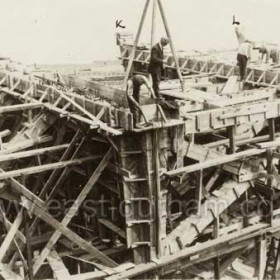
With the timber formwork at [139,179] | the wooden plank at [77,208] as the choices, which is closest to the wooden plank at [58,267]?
the timber formwork at [139,179]

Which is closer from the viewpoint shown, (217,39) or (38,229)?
(38,229)

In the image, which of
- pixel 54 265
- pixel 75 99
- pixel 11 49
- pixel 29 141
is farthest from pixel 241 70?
pixel 11 49

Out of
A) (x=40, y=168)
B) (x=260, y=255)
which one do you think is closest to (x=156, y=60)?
(x=40, y=168)

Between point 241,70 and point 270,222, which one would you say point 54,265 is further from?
point 241,70

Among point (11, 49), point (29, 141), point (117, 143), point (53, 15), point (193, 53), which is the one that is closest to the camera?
point (117, 143)

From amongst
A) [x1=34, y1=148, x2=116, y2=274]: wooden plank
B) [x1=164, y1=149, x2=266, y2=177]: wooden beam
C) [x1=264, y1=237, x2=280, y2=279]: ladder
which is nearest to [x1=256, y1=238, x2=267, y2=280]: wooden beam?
[x1=264, y1=237, x2=280, y2=279]: ladder

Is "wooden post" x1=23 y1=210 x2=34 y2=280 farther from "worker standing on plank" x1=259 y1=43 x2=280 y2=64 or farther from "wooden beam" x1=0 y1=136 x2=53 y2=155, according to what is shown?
"worker standing on plank" x1=259 y1=43 x2=280 y2=64

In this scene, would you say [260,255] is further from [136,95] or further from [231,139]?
[136,95]
